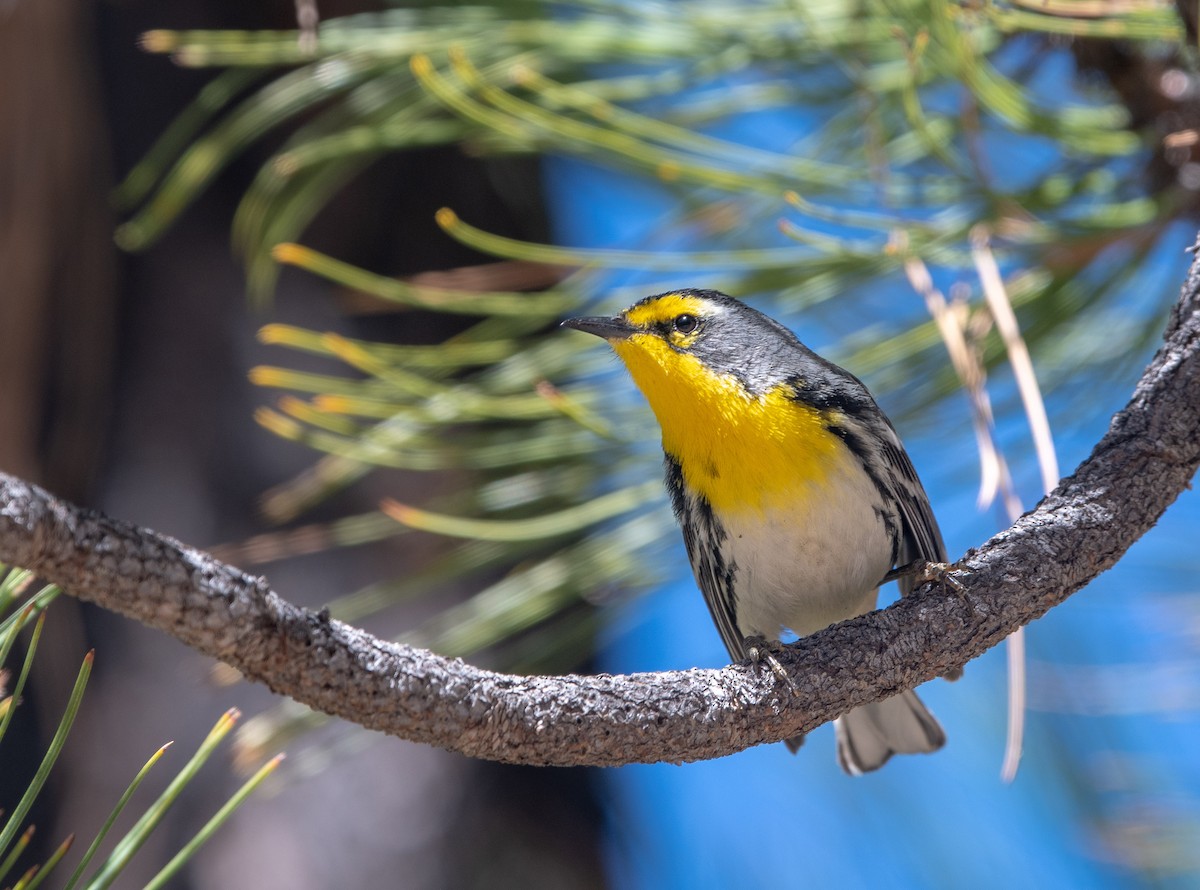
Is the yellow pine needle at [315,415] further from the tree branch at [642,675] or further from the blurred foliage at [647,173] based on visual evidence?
the tree branch at [642,675]

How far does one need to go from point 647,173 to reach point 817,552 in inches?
27.6

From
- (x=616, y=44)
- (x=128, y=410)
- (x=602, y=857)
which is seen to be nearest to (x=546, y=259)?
(x=616, y=44)

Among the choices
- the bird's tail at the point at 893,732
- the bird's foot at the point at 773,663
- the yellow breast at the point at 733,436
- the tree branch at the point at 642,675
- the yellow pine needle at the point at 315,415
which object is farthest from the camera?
the bird's tail at the point at 893,732

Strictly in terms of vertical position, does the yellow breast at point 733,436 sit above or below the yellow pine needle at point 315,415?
below

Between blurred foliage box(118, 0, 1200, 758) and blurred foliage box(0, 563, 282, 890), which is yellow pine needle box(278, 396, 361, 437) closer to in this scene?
blurred foliage box(118, 0, 1200, 758)

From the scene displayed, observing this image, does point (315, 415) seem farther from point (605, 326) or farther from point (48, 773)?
point (48, 773)

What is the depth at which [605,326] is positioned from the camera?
5.95 feet

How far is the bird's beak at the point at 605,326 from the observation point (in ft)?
5.84

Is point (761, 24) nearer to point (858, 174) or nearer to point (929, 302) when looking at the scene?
point (858, 174)

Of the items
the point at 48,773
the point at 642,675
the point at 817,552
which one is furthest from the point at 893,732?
the point at 48,773

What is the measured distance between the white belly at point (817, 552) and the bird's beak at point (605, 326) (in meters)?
0.33

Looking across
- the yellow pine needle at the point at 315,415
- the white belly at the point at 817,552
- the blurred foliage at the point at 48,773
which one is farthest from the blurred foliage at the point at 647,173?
the blurred foliage at the point at 48,773

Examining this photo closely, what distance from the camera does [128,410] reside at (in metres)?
2.57

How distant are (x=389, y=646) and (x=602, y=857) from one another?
2096 millimetres
